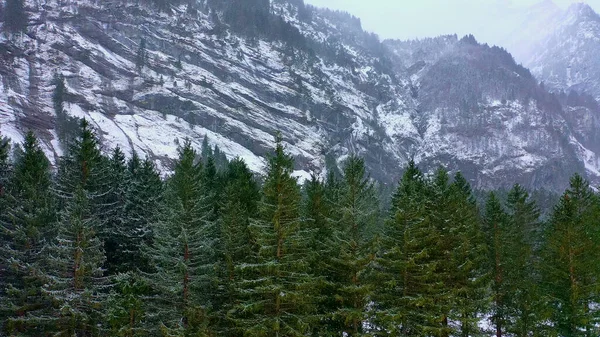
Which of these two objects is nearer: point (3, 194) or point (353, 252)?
point (353, 252)

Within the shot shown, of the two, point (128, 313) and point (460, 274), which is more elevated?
point (460, 274)

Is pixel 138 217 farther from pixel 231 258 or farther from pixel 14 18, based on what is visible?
pixel 14 18

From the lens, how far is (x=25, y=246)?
2247 cm

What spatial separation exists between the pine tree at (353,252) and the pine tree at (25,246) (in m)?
13.9

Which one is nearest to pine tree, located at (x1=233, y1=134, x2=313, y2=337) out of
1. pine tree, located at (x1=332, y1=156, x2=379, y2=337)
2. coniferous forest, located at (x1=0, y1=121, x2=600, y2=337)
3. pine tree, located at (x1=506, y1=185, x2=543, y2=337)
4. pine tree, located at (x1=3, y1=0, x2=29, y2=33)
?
coniferous forest, located at (x1=0, y1=121, x2=600, y2=337)

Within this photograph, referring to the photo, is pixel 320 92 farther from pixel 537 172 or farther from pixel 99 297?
pixel 99 297

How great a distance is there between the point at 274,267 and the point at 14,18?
12499 centimetres

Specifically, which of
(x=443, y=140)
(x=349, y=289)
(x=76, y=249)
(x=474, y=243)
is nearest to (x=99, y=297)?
(x=76, y=249)

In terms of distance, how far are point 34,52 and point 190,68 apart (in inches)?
1673

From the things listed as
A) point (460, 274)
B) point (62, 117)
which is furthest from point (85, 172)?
point (62, 117)

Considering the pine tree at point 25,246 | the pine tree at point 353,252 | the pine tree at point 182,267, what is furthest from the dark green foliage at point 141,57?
the pine tree at point 353,252

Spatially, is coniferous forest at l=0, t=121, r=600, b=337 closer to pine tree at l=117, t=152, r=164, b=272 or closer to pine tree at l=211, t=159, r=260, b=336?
pine tree at l=211, t=159, r=260, b=336

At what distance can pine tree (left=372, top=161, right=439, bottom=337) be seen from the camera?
20.4m

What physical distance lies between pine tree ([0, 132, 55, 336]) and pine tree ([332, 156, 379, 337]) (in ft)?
45.6
